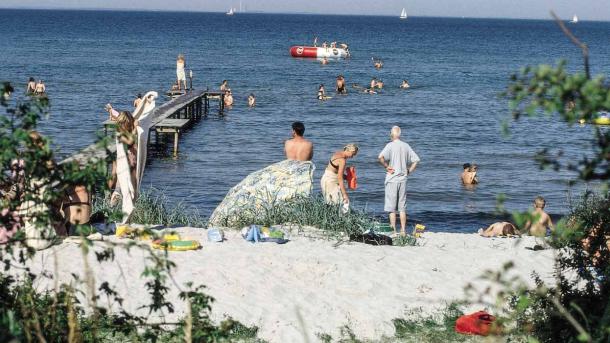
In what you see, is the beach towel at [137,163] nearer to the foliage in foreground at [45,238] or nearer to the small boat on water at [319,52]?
the foliage in foreground at [45,238]

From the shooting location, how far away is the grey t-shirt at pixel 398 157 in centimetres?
1205

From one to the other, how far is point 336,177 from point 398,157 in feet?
2.96

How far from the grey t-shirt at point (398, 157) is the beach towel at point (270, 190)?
1.14m

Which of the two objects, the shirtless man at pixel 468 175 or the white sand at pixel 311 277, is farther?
the shirtless man at pixel 468 175

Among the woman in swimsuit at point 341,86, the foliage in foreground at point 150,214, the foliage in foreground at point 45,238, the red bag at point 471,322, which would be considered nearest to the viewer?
the foliage in foreground at point 45,238

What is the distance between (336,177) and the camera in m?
12.3

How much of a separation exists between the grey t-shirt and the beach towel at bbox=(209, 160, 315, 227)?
3.75ft

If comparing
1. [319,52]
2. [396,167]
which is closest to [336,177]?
[396,167]

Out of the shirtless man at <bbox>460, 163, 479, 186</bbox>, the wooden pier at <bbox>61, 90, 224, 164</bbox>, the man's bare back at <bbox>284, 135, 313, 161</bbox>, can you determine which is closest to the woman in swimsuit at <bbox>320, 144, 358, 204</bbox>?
the man's bare back at <bbox>284, 135, 313, 161</bbox>

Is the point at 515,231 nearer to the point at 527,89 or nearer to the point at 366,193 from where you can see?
the point at 366,193

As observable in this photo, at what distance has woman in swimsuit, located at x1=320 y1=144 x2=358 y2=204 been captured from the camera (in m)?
12.1

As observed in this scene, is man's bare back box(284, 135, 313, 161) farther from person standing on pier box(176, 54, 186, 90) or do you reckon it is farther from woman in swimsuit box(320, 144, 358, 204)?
person standing on pier box(176, 54, 186, 90)

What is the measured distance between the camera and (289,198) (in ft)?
38.2

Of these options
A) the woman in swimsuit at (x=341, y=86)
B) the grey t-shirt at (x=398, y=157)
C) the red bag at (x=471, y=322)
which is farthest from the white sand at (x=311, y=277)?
the woman in swimsuit at (x=341, y=86)
